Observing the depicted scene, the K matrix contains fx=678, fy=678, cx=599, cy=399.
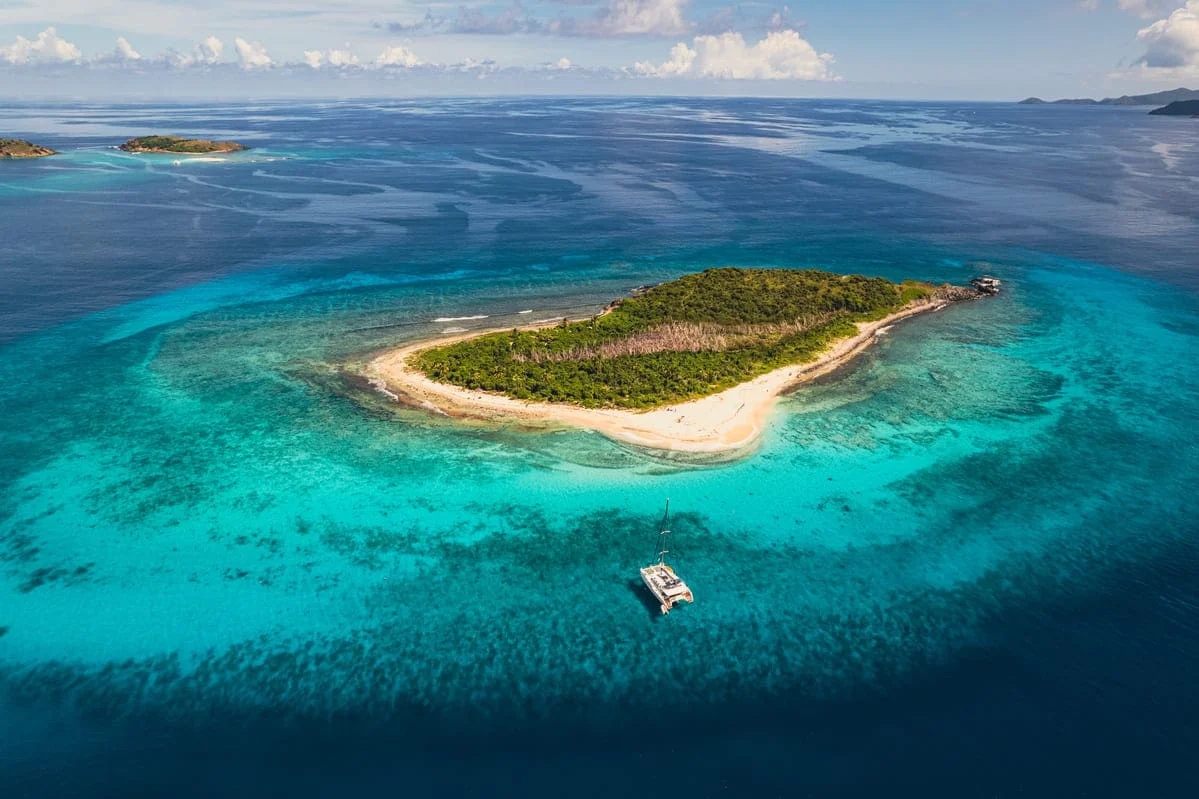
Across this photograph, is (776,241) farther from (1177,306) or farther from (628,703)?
(628,703)

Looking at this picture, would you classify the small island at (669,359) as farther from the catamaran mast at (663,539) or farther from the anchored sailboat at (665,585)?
the anchored sailboat at (665,585)

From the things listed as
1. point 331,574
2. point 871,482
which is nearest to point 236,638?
point 331,574

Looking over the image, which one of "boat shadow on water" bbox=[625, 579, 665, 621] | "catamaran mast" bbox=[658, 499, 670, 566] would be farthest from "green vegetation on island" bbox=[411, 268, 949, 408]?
"boat shadow on water" bbox=[625, 579, 665, 621]

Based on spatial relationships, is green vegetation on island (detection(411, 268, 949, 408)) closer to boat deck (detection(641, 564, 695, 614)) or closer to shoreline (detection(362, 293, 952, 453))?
shoreline (detection(362, 293, 952, 453))

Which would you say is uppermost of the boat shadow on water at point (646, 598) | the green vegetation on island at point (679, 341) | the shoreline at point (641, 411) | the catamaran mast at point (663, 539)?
the green vegetation on island at point (679, 341)

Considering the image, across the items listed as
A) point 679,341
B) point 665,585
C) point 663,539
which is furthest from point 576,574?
point 679,341

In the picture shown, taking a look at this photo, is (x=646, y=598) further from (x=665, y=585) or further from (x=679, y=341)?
(x=679, y=341)

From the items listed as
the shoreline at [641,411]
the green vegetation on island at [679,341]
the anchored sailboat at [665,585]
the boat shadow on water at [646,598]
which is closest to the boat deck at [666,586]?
the anchored sailboat at [665,585]
